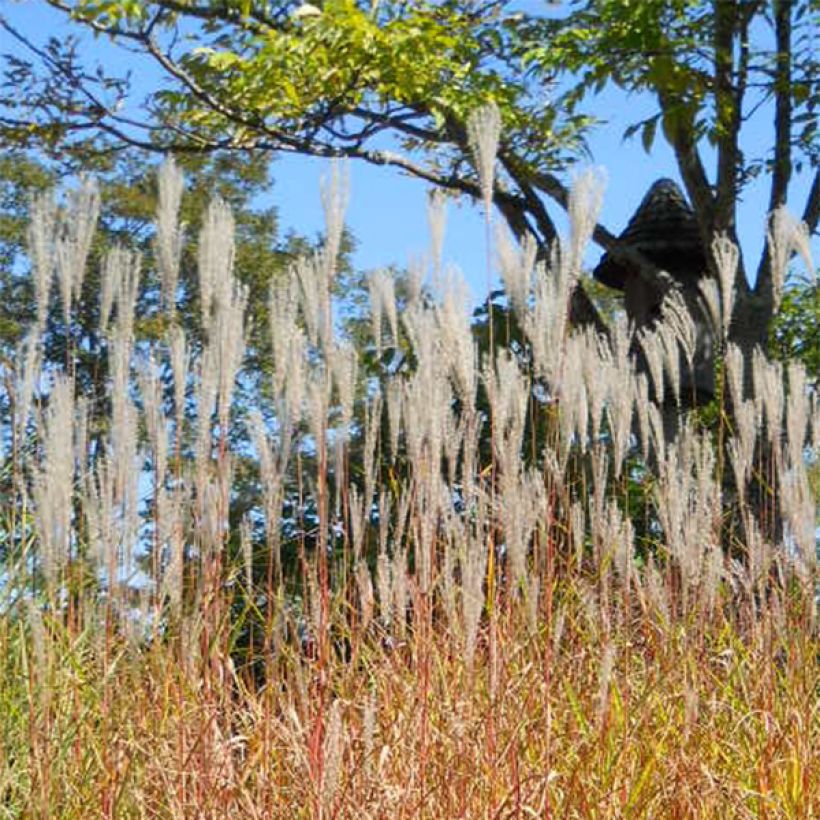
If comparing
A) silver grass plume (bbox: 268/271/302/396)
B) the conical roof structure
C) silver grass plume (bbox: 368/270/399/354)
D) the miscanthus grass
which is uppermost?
the conical roof structure

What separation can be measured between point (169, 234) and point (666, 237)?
22.2 ft

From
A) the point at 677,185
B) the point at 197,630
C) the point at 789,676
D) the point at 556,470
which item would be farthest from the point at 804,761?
the point at 677,185

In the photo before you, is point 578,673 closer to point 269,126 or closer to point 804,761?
point 804,761

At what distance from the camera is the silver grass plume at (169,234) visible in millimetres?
2176

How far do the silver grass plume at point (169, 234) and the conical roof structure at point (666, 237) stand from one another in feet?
21.7

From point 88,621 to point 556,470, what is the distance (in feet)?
3.56

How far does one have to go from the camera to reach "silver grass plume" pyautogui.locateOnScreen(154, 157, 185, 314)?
2.18 meters

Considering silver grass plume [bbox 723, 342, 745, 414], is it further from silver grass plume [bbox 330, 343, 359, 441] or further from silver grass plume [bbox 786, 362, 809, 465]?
silver grass plume [bbox 330, 343, 359, 441]

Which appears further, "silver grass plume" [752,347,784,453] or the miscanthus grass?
"silver grass plume" [752,347,784,453]

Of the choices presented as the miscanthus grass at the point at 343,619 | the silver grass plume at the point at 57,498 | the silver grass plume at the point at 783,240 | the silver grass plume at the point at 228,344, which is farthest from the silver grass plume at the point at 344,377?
the silver grass plume at the point at 783,240

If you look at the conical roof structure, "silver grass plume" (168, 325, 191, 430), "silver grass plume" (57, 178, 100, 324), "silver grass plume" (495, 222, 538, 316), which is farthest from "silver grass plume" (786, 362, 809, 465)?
the conical roof structure

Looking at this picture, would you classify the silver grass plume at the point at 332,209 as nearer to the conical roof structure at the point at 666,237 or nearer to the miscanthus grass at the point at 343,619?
the miscanthus grass at the point at 343,619

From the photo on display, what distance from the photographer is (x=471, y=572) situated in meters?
2.15

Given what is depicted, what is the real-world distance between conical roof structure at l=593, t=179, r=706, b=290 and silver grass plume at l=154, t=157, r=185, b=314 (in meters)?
6.61
